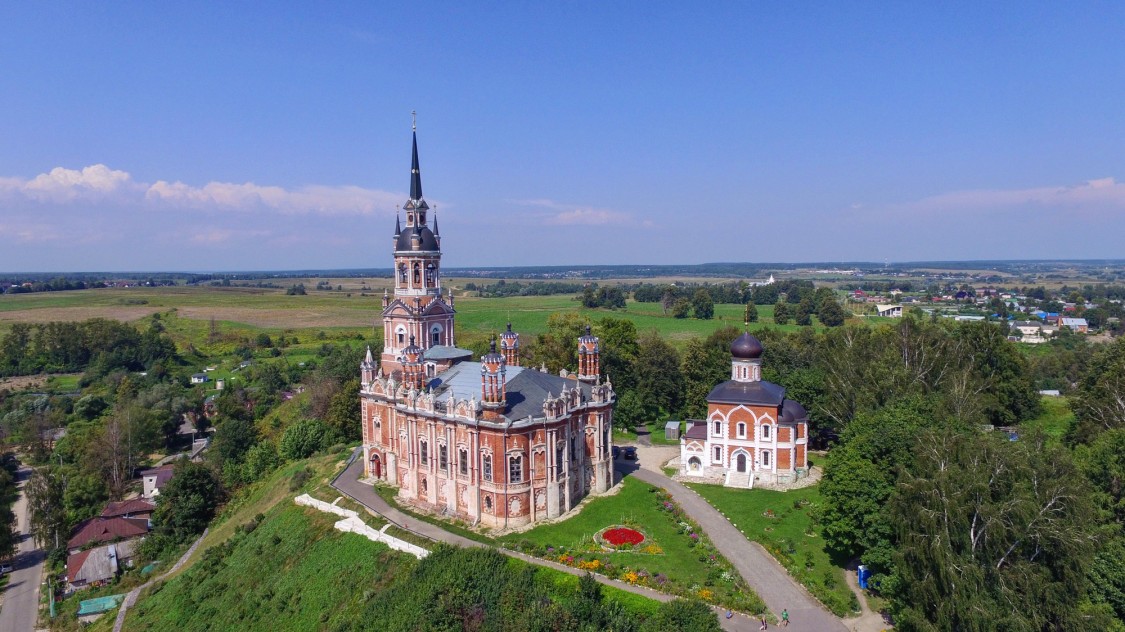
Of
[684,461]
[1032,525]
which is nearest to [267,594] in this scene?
[684,461]

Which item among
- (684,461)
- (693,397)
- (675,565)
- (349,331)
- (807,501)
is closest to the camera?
(675,565)

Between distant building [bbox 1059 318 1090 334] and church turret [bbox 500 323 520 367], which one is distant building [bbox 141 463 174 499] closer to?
church turret [bbox 500 323 520 367]

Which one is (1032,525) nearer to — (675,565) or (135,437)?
(675,565)

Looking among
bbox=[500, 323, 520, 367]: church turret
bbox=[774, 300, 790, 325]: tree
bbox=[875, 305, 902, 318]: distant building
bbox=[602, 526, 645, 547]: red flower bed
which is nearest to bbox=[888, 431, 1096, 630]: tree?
bbox=[602, 526, 645, 547]: red flower bed

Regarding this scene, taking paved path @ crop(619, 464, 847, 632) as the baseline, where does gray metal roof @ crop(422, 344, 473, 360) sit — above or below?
above

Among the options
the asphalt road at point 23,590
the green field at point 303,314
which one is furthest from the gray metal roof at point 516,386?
the green field at point 303,314

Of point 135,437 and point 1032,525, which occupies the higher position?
point 1032,525

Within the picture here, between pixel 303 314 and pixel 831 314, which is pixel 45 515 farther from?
pixel 303 314
